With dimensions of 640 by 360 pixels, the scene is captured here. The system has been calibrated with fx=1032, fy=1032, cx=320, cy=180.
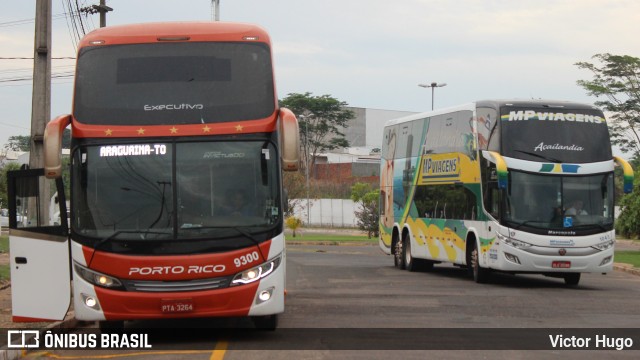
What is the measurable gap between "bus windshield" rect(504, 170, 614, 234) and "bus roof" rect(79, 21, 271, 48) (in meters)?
10.3

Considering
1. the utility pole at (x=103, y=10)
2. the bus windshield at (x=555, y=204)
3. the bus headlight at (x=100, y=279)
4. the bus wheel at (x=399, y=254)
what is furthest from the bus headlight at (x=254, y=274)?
the utility pole at (x=103, y=10)

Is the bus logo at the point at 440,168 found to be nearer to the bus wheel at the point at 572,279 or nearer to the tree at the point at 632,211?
the bus wheel at the point at 572,279

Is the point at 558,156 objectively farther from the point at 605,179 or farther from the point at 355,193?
the point at 355,193

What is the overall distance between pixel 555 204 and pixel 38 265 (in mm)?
12293

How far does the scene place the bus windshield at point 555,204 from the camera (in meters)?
22.3

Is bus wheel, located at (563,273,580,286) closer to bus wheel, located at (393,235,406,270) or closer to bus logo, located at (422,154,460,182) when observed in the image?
bus logo, located at (422,154,460,182)

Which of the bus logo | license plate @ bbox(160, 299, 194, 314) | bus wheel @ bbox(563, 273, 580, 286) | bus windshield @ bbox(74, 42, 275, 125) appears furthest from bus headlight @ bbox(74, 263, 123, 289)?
bus wheel @ bbox(563, 273, 580, 286)

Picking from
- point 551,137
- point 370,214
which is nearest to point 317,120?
point 370,214

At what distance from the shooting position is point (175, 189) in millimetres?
12859

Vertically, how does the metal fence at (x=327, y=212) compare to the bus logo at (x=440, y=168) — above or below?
below

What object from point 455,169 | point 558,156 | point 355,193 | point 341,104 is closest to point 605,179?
point 558,156

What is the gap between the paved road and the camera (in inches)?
490

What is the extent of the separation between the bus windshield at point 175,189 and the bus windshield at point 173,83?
0.40 meters

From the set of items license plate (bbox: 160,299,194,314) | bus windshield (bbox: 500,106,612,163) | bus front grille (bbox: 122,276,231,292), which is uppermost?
bus windshield (bbox: 500,106,612,163)
